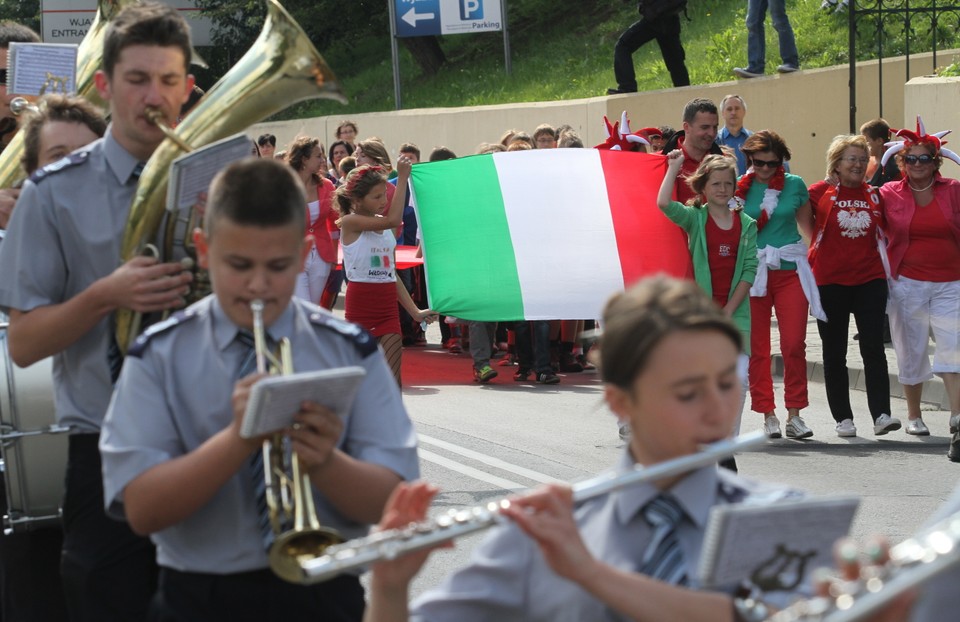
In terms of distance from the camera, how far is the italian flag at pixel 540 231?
11.0 m

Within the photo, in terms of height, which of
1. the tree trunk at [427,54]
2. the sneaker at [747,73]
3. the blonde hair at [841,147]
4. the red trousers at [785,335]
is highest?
the tree trunk at [427,54]

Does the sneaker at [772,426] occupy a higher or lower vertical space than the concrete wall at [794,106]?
lower

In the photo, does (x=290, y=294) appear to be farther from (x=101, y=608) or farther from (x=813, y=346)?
(x=813, y=346)

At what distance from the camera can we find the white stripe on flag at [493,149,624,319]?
11109mm

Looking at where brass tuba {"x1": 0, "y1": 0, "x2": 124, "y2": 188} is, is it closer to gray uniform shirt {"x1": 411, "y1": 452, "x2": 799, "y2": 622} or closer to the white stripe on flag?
gray uniform shirt {"x1": 411, "y1": 452, "x2": 799, "y2": 622}

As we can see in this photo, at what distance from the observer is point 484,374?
43.0 feet

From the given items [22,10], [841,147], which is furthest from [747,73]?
[22,10]

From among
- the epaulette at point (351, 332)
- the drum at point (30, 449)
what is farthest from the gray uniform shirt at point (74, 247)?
the epaulette at point (351, 332)

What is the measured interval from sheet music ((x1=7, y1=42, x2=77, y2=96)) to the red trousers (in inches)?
222

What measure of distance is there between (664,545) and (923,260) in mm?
7948

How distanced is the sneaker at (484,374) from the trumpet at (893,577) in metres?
11.1

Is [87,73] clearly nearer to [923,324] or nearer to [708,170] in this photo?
[708,170]

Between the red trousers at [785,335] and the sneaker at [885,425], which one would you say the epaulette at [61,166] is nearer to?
the red trousers at [785,335]

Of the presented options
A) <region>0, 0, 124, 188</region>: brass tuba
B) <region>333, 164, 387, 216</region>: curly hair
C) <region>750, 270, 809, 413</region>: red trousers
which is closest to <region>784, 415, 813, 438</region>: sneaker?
<region>750, 270, 809, 413</region>: red trousers
